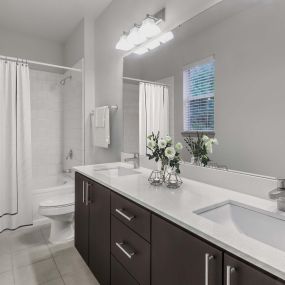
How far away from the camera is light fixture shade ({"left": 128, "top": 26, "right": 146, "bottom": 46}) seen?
193 centimetres

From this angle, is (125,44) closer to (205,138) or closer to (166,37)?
(166,37)

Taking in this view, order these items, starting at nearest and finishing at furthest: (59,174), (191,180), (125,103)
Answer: (191,180), (125,103), (59,174)

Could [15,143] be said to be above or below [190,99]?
below

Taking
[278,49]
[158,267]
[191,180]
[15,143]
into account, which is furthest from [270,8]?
[15,143]

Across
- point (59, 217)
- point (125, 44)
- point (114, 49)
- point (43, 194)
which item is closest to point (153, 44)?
point (125, 44)

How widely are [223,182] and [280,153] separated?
0.37 m

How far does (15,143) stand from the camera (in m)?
2.43

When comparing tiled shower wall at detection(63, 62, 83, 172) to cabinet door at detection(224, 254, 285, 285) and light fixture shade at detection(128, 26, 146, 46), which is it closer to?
light fixture shade at detection(128, 26, 146, 46)

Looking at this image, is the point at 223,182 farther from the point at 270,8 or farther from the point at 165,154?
the point at 270,8

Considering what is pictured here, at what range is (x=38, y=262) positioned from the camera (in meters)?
1.93

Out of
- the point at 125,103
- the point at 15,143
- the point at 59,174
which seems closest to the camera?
the point at 125,103

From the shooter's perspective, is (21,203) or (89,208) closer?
(89,208)

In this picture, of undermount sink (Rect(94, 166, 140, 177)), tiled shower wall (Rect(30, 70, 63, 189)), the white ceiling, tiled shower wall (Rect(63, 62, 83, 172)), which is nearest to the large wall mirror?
undermount sink (Rect(94, 166, 140, 177))

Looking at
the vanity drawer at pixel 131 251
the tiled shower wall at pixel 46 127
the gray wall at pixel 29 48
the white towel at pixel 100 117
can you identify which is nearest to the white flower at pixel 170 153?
the vanity drawer at pixel 131 251
